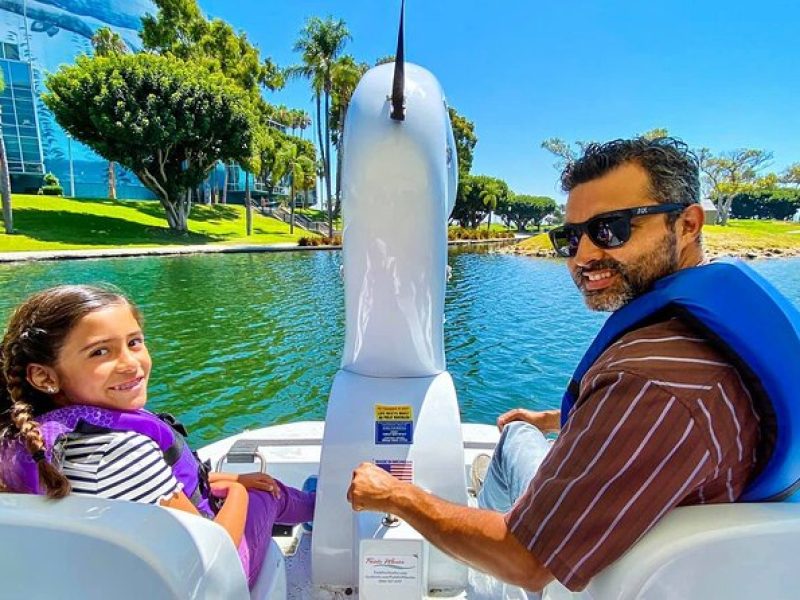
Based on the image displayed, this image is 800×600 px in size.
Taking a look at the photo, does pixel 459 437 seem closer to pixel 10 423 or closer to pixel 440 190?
pixel 440 190

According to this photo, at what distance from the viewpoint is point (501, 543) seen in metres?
0.92

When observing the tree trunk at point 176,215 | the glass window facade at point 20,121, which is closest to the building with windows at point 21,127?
the glass window facade at point 20,121

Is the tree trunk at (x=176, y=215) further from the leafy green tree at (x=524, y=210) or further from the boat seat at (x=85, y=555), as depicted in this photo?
the leafy green tree at (x=524, y=210)

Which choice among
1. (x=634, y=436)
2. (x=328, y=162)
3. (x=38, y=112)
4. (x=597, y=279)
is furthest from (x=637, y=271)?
(x=38, y=112)

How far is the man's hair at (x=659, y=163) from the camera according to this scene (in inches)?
42.3

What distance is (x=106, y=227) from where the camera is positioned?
78.5ft

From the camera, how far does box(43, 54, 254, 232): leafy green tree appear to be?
21266 millimetres

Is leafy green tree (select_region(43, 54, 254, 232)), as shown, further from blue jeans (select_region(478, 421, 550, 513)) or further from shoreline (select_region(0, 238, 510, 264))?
blue jeans (select_region(478, 421, 550, 513))

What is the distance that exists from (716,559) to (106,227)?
91.3 feet

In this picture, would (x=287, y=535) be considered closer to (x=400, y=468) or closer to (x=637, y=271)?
(x=400, y=468)

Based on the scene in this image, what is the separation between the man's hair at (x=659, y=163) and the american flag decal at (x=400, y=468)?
104 cm

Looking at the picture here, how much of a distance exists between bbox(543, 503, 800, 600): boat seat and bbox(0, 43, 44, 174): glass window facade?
48620mm

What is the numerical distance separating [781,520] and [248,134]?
26.4m

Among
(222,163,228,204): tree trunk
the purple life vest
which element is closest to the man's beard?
the purple life vest
